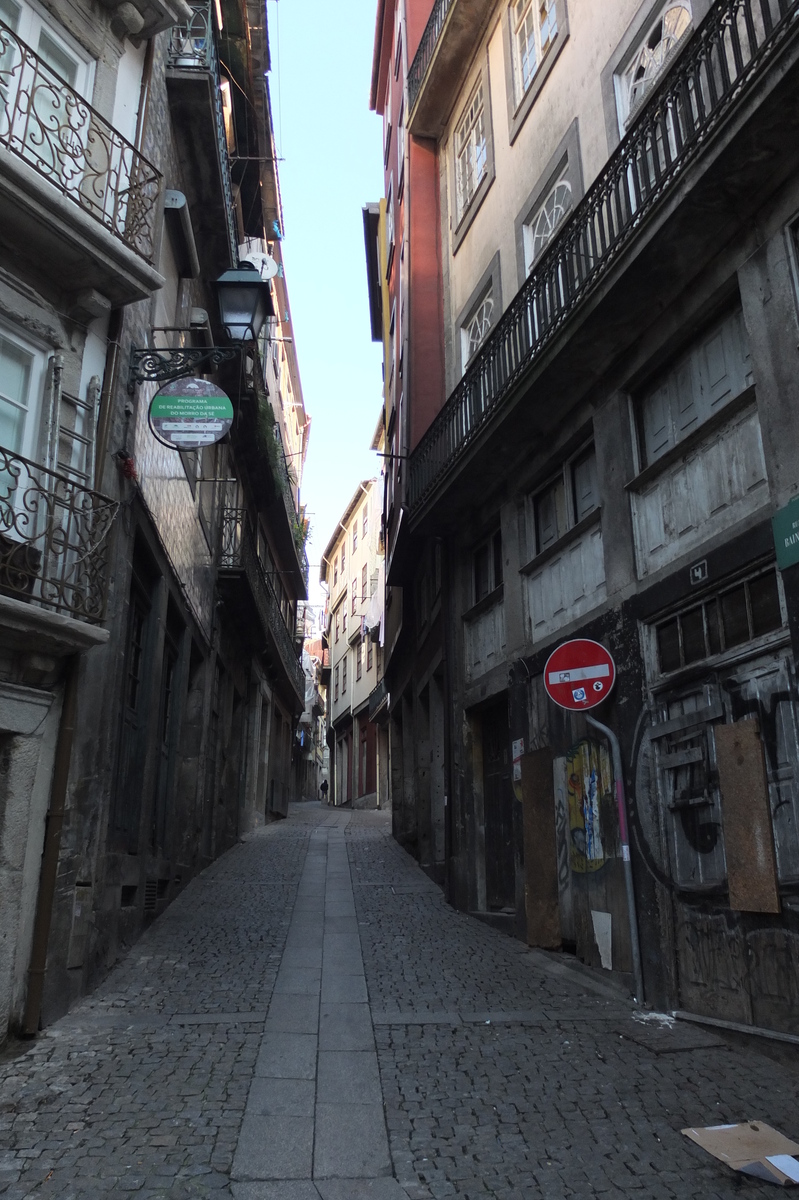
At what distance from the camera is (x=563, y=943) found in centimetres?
891

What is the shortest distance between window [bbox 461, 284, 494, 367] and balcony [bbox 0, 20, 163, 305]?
588 centimetres

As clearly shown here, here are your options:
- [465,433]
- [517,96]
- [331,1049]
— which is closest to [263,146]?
[517,96]

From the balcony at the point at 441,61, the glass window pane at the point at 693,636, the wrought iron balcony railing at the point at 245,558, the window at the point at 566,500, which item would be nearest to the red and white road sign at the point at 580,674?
the glass window pane at the point at 693,636

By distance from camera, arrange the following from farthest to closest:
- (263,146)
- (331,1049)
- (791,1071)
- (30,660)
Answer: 1. (263,146)
2. (30,660)
3. (331,1049)
4. (791,1071)

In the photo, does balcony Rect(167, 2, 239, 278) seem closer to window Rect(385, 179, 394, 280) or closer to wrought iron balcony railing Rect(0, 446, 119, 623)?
wrought iron balcony railing Rect(0, 446, 119, 623)

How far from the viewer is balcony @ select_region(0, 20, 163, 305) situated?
22.4 ft

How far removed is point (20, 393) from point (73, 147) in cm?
217

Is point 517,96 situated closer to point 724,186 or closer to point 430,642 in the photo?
point 724,186

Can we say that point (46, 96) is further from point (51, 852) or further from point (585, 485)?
point (51, 852)

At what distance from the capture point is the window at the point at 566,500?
937 centimetres

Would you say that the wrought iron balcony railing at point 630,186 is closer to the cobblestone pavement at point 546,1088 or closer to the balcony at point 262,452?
the balcony at point 262,452

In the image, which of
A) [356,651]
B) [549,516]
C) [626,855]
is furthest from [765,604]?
[356,651]

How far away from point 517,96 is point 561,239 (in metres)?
4.23

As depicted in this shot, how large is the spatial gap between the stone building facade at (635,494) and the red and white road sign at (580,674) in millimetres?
525
